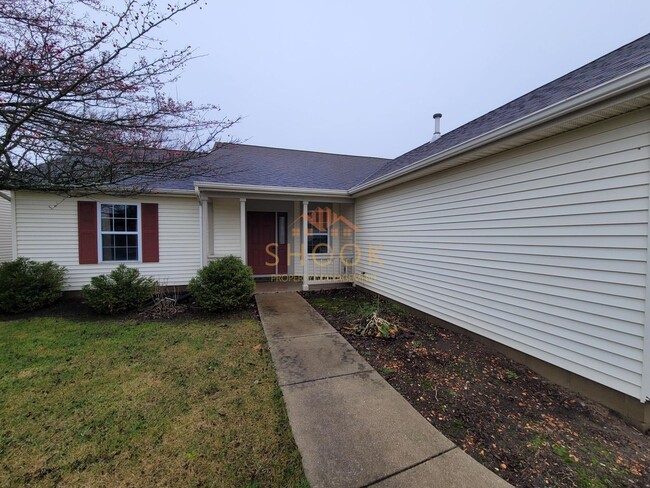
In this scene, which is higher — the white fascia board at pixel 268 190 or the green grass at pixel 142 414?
the white fascia board at pixel 268 190

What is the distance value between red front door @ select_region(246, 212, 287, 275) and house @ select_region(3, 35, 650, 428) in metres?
0.72

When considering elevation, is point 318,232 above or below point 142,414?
above

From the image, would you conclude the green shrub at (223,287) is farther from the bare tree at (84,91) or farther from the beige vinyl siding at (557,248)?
the beige vinyl siding at (557,248)

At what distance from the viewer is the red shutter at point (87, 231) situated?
677cm

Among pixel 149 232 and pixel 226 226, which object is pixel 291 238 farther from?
pixel 149 232

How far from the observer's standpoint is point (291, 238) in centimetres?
904

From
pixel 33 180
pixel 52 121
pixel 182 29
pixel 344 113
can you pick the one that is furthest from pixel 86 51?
pixel 344 113

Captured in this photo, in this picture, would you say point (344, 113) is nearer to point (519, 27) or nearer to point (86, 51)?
point (519, 27)

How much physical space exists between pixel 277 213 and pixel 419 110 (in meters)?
17.9

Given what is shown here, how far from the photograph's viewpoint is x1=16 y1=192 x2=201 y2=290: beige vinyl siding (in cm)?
650

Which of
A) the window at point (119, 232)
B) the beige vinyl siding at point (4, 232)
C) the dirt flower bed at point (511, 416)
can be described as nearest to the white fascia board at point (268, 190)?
the window at point (119, 232)

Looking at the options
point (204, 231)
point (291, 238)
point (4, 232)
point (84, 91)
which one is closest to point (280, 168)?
point (291, 238)

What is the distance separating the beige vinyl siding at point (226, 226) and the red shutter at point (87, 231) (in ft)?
9.05

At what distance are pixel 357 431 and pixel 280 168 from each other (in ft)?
26.6
